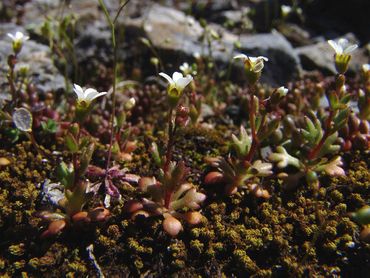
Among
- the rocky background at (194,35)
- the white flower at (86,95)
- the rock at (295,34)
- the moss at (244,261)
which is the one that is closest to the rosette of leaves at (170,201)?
the moss at (244,261)

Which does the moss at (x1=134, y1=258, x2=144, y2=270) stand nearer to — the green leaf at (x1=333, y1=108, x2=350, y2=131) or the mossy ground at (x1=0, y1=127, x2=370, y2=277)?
the mossy ground at (x1=0, y1=127, x2=370, y2=277)

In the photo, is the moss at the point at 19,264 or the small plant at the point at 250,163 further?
the small plant at the point at 250,163

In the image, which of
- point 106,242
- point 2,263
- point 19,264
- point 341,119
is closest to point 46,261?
point 19,264

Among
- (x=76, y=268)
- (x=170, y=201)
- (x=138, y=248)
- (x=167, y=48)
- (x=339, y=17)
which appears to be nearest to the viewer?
(x=76, y=268)

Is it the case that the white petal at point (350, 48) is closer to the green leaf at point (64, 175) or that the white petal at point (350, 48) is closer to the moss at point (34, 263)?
the green leaf at point (64, 175)

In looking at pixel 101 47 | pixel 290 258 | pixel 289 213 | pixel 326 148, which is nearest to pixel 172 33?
pixel 101 47

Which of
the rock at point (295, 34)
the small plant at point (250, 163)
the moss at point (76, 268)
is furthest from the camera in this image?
the rock at point (295, 34)

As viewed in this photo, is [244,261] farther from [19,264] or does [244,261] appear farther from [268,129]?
[19,264]
